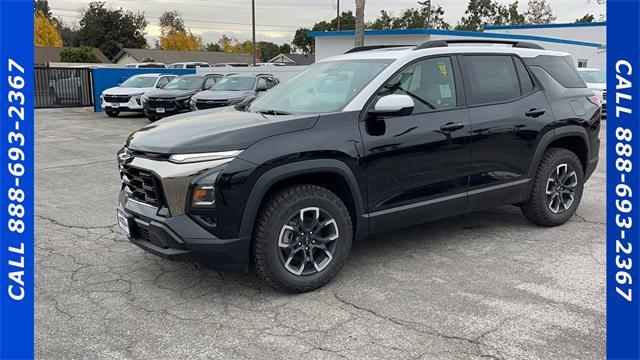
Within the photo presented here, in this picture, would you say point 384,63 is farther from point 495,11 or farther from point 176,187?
point 495,11

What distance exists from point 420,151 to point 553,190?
6.60 ft

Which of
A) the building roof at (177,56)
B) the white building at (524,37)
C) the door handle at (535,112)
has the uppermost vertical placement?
the building roof at (177,56)

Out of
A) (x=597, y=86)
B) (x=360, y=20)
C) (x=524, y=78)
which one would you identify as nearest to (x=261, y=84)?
(x=360, y=20)

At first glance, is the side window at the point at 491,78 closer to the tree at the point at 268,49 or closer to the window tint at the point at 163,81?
the window tint at the point at 163,81

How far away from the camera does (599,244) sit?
17.1 feet

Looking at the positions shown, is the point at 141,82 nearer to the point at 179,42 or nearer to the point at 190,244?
the point at 190,244

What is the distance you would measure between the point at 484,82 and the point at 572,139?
4.78ft

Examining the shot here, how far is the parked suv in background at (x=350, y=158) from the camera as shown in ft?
12.1

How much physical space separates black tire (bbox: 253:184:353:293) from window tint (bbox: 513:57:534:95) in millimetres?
2454

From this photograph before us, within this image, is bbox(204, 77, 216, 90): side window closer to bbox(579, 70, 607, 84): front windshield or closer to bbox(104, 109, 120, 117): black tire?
bbox(104, 109, 120, 117): black tire

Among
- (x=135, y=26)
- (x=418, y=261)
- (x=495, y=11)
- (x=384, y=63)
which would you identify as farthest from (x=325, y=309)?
(x=495, y=11)

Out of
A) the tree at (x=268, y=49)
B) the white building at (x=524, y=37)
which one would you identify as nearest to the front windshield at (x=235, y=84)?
the white building at (x=524, y=37)

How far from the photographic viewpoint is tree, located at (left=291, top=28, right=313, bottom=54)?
97.7 m

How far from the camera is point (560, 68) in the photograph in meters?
5.71
